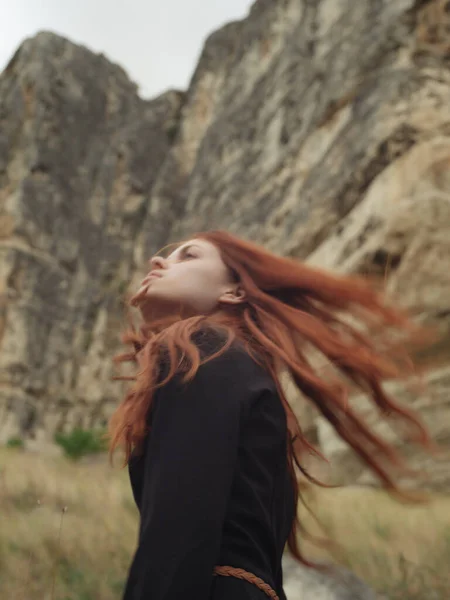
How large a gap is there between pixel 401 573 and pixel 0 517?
2.26 meters

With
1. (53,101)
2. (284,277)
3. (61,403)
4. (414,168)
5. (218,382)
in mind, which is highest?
(53,101)

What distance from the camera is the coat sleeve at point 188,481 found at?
971 millimetres

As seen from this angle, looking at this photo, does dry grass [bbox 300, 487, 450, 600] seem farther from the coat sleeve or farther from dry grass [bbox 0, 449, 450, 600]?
the coat sleeve

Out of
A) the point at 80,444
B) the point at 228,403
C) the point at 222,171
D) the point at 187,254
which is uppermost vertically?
the point at 222,171

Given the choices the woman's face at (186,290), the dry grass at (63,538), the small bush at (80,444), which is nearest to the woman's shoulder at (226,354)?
the woman's face at (186,290)

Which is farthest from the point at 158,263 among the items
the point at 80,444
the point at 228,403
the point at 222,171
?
the point at 222,171

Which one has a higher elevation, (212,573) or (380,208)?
(380,208)

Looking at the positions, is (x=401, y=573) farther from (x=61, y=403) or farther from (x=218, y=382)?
(x=61, y=403)

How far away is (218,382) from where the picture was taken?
115 centimetres

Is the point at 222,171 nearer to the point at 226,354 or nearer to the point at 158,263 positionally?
the point at 158,263

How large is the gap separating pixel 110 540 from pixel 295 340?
231 cm

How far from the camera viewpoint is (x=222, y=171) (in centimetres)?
1603

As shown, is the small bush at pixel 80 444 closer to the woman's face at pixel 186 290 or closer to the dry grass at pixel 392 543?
the dry grass at pixel 392 543

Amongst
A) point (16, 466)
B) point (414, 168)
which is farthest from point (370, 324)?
point (414, 168)
